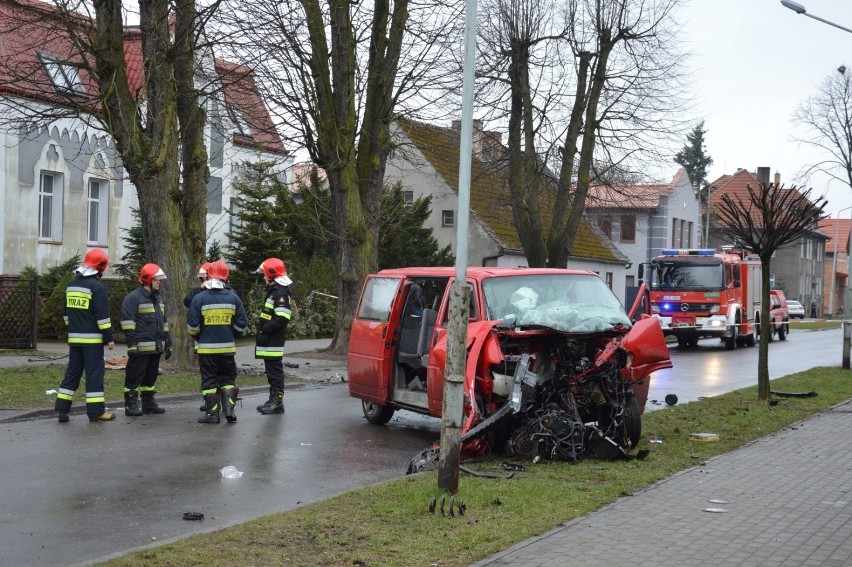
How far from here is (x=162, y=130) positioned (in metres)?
17.0

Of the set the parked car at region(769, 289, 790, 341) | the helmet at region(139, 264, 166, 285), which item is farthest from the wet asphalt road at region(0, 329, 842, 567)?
the parked car at region(769, 289, 790, 341)

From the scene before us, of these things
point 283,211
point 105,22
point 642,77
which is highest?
point 642,77

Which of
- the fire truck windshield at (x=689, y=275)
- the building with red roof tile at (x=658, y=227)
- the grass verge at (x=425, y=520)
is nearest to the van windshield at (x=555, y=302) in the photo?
the grass verge at (x=425, y=520)

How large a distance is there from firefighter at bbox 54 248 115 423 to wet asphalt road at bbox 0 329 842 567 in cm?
35

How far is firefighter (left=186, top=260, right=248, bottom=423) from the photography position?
12.4 meters

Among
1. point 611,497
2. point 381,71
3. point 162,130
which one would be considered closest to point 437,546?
point 611,497

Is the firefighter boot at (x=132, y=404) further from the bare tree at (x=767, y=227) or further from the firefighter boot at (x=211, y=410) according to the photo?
the bare tree at (x=767, y=227)

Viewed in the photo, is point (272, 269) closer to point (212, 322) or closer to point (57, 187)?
point (212, 322)

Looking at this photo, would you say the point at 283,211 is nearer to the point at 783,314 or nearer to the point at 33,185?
the point at 33,185

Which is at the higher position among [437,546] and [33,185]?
[33,185]

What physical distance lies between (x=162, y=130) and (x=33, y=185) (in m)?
13.2

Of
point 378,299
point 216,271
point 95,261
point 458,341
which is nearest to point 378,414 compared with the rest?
point 378,299

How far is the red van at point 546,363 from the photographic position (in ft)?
31.9

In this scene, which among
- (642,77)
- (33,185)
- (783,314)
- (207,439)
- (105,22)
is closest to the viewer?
(207,439)
